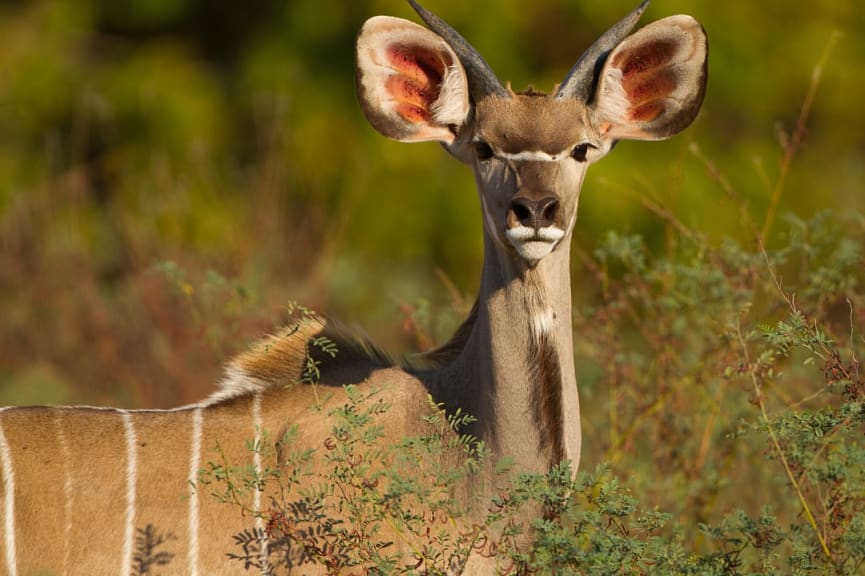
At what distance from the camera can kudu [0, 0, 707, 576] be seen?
312 cm

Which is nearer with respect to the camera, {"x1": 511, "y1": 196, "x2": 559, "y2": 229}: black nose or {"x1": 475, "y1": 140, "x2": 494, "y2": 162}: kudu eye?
{"x1": 511, "y1": 196, "x2": 559, "y2": 229}: black nose

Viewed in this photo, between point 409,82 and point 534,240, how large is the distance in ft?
2.20

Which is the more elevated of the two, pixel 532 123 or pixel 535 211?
pixel 532 123

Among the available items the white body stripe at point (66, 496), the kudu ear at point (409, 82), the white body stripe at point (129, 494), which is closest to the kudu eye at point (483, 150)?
the kudu ear at point (409, 82)

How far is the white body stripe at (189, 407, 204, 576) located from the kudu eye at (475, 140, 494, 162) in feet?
3.00

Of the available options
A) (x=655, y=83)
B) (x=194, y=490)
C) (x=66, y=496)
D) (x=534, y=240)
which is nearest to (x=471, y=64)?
(x=655, y=83)

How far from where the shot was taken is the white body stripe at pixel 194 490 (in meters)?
3.17

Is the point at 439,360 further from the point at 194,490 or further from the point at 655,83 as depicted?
the point at 655,83

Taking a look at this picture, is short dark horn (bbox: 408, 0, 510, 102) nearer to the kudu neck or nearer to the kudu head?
the kudu head

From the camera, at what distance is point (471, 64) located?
3314 millimetres

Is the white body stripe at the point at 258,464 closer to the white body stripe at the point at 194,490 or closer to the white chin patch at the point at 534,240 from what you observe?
the white body stripe at the point at 194,490

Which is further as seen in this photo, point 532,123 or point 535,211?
point 532,123

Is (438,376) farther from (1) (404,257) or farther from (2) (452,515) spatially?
(1) (404,257)

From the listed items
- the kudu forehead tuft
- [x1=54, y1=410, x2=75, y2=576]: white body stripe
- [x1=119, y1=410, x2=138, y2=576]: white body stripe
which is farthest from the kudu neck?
[x1=54, y1=410, x2=75, y2=576]: white body stripe
